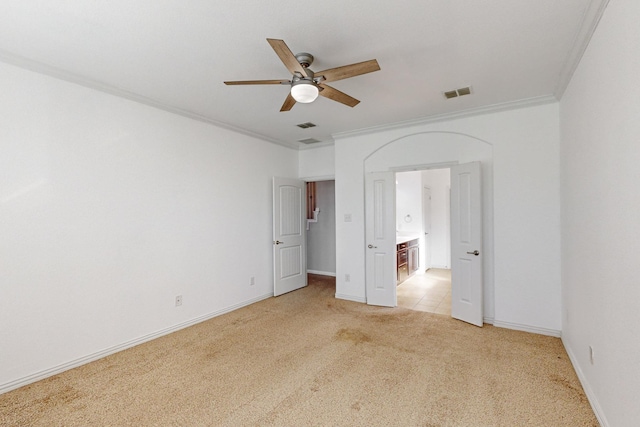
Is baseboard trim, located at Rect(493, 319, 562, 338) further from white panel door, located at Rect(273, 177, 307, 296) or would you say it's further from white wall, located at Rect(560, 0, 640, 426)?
white panel door, located at Rect(273, 177, 307, 296)

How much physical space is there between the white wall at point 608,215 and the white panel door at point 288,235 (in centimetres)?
383

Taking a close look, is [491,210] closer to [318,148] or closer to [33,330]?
[318,148]

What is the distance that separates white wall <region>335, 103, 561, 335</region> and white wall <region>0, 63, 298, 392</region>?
121 inches

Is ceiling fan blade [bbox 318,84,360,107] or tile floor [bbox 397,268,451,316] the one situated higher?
ceiling fan blade [bbox 318,84,360,107]

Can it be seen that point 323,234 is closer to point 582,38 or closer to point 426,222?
point 426,222

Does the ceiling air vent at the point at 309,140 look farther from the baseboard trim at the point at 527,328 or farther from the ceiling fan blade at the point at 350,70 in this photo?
the baseboard trim at the point at 527,328

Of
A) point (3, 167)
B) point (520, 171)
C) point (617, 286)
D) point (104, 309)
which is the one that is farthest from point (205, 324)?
point (520, 171)

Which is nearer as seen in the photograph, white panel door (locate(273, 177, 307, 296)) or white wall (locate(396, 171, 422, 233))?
white panel door (locate(273, 177, 307, 296))

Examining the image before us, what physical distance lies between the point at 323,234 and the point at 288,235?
1.72 m

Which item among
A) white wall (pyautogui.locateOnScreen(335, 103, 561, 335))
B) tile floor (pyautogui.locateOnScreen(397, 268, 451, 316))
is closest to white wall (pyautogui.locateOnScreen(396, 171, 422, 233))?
tile floor (pyautogui.locateOnScreen(397, 268, 451, 316))

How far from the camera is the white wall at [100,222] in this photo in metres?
2.52

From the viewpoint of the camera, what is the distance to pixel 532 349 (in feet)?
9.93

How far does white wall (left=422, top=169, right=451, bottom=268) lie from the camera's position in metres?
7.47

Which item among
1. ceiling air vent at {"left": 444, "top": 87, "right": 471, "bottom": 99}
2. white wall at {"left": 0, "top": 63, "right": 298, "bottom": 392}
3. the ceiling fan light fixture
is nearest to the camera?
the ceiling fan light fixture
